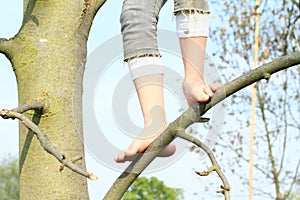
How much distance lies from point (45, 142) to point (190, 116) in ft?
0.80

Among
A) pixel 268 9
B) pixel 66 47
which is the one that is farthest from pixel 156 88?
pixel 268 9

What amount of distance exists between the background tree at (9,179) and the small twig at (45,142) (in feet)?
41.6

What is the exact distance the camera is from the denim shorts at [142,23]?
1.05 m

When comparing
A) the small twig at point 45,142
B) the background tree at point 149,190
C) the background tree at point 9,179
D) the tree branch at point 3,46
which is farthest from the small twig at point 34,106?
the background tree at point 9,179

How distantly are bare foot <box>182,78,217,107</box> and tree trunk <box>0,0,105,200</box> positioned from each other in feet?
0.56

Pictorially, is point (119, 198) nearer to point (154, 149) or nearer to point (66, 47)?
point (154, 149)

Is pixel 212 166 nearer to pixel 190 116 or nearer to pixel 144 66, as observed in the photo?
pixel 190 116

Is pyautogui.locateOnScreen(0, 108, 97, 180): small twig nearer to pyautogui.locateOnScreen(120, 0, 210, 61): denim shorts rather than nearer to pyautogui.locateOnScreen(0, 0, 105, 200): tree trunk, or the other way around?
pyautogui.locateOnScreen(0, 0, 105, 200): tree trunk

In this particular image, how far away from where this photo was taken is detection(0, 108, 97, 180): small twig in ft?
2.17

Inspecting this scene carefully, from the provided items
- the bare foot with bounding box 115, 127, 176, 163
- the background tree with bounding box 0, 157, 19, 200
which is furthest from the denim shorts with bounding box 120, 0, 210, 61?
the background tree with bounding box 0, 157, 19, 200

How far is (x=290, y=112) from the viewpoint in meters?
4.14

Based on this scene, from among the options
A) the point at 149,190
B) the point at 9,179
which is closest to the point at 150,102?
the point at 149,190

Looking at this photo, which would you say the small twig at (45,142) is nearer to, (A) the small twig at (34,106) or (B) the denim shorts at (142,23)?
(A) the small twig at (34,106)

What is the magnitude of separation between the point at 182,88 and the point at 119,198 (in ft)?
0.78
